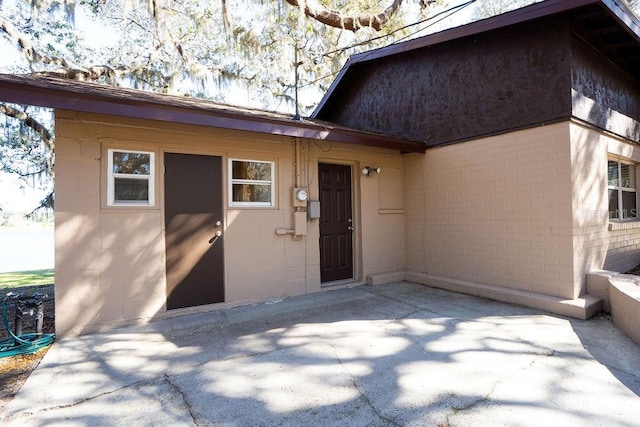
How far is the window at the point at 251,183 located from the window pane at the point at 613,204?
19.2ft

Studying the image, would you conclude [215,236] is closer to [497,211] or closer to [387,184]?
[387,184]

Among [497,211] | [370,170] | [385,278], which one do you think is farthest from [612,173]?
[385,278]

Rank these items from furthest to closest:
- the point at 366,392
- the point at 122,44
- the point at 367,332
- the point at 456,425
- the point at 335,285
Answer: the point at 122,44 → the point at 335,285 → the point at 367,332 → the point at 366,392 → the point at 456,425

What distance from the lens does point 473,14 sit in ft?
41.1

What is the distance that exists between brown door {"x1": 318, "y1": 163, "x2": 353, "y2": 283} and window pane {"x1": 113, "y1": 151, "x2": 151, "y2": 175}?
2837 millimetres

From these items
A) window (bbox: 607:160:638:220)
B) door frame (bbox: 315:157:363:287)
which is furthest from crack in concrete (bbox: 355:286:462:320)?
window (bbox: 607:160:638:220)

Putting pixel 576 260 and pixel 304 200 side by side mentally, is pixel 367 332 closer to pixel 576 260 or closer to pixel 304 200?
pixel 304 200

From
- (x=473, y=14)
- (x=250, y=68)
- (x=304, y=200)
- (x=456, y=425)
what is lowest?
(x=456, y=425)

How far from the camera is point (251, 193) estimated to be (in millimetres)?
5160

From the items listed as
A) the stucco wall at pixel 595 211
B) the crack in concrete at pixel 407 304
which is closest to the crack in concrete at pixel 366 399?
the crack in concrete at pixel 407 304

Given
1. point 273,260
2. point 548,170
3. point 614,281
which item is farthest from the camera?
point 273,260

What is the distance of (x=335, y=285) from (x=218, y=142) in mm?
3176

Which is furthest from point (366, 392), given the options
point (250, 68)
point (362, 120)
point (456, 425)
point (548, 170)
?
point (250, 68)

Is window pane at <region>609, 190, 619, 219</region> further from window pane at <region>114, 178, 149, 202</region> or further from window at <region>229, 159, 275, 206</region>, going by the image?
window pane at <region>114, 178, 149, 202</region>
